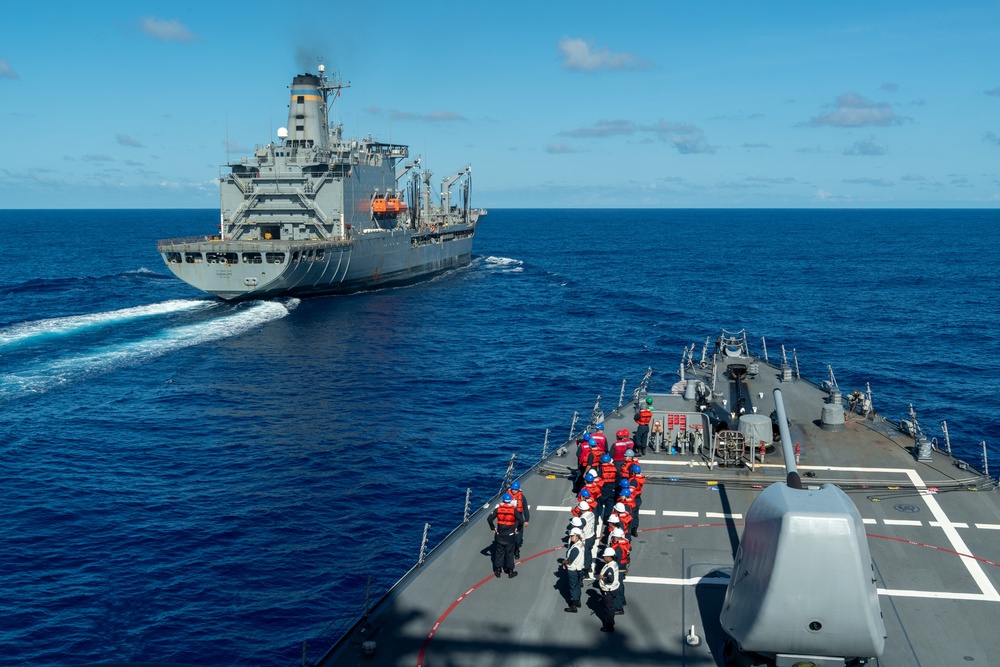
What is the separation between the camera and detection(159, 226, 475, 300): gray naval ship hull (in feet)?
224

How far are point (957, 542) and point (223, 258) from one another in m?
→ 60.9

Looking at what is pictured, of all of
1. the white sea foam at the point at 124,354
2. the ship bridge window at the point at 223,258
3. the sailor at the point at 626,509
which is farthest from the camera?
the ship bridge window at the point at 223,258

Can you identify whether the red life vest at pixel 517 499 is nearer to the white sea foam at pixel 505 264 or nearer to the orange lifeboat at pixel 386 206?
the orange lifeboat at pixel 386 206

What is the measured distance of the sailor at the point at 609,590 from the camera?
14305mm

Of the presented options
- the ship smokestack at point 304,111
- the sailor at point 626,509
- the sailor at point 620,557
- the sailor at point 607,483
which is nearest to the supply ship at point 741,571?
the sailor at point 620,557

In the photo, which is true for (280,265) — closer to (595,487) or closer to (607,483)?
(607,483)

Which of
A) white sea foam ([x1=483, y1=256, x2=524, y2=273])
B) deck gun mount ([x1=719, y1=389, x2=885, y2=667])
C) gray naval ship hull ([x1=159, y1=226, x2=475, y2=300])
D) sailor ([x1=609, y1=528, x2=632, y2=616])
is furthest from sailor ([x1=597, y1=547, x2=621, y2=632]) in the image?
white sea foam ([x1=483, y1=256, x2=524, y2=273])

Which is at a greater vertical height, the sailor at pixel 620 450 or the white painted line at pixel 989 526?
the sailor at pixel 620 450

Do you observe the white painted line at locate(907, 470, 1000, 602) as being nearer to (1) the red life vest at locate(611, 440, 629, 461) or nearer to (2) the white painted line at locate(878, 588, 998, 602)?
(2) the white painted line at locate(878, 588, 998, 602)

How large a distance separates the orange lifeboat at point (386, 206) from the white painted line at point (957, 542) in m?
70.8

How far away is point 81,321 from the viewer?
58.9 meters

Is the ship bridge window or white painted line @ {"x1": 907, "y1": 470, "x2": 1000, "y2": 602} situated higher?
the ship bridge window

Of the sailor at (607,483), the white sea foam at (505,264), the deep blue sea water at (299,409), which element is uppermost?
the white sea foam at (505,264)

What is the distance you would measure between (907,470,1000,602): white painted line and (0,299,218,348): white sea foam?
166 feet
